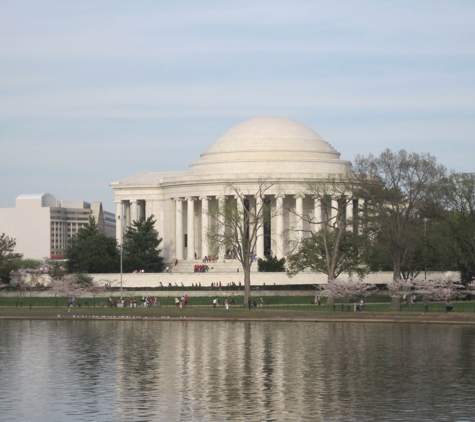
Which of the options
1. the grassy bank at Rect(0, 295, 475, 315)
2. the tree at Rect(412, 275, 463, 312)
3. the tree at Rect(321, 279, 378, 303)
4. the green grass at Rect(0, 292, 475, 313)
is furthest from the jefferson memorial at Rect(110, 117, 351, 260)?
the tree at Rect(412, 275, 463, 312)

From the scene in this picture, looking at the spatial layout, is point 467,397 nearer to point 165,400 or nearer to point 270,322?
point 165,400

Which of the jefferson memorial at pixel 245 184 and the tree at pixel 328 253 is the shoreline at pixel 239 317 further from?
the jefferson memorial at pixel 245 184

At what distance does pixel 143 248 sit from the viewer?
121438 mm

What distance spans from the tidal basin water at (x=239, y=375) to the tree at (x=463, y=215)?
2832 cm

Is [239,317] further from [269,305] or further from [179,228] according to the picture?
[179,228]

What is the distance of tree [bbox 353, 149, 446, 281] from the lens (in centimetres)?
8512

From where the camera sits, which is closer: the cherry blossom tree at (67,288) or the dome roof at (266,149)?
the cherry blossom tree at (67,288)

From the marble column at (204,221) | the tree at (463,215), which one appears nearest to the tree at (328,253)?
the tree at (463,215)

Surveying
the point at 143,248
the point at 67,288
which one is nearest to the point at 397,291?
the point at 67,288

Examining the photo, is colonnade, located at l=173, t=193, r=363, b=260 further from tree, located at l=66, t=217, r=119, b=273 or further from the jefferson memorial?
tree, located at l=66, t=217, r=119, b=273

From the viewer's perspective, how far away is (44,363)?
4550 cm

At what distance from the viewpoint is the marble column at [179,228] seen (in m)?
130

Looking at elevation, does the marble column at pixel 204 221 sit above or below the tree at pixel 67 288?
above

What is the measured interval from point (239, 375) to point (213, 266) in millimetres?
78488
